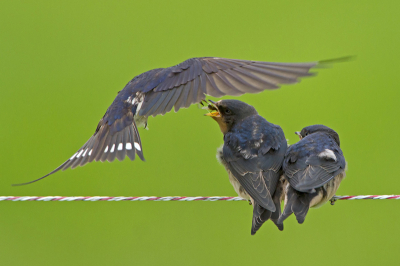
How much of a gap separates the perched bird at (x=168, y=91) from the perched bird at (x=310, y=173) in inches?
20.6

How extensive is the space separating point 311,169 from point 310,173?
0.04 metres

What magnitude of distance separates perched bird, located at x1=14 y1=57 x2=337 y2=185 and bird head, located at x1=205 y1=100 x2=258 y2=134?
346 millimetres

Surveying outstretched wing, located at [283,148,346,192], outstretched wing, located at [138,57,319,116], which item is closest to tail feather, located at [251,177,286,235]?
outstretched wing, located at [283,148,346,192]

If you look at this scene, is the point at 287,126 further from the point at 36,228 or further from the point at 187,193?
the point at 36,228

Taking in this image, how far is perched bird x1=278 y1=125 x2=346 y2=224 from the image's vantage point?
9.93 ft

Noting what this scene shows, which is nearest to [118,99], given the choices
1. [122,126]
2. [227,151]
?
[122,126]

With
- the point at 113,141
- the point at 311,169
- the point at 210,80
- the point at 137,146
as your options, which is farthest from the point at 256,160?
the point at 113,141

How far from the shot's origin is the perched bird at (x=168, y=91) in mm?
3178

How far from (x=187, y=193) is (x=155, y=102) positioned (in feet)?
6.83

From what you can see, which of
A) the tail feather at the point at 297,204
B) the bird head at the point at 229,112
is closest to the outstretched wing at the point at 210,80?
the bird head at the point at 229,112

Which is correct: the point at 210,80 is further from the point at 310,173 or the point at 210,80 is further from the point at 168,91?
the point at 310,173

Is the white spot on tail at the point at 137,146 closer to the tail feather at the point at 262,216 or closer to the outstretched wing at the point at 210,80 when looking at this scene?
the outstretched wing at the point at 210,80

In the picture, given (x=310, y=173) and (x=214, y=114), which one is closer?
(x=310, y=173)

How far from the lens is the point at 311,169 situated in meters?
3.13
